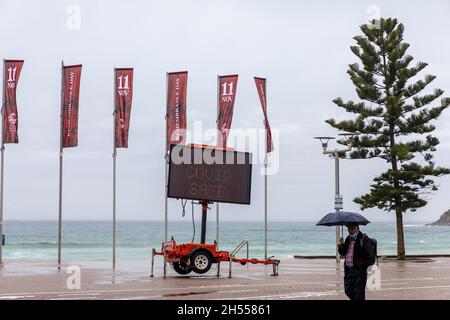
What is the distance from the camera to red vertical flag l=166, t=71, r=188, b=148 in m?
30.2

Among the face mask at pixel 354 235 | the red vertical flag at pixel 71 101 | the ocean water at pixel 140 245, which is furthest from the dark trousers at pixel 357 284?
the ocean water at pixel 140 245

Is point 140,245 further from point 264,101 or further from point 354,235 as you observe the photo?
point 354,235

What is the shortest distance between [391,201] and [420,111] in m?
4.39

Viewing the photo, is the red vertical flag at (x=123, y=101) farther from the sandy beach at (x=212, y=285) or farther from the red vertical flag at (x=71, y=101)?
the sandy beach at (x=212, y=285)

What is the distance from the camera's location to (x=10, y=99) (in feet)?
98.5

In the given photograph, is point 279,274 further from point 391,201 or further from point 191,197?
point 391,201

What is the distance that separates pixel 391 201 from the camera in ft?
126

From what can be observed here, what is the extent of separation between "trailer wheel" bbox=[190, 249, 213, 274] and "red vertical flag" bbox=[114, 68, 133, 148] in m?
7.00

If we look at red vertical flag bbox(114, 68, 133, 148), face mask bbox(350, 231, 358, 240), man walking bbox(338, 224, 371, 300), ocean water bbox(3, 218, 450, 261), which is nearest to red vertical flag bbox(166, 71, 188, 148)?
red vertical flag bbox(114, 68, 133, 148)

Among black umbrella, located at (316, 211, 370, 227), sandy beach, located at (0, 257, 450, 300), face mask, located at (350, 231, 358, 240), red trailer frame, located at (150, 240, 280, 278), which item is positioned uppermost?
black umbrella, located at (316, 211, 370, 227)

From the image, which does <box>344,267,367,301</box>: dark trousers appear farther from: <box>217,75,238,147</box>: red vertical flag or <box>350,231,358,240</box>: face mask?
<box>217,75,238,147</box>: red vertical flag

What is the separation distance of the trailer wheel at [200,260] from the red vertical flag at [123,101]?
700 centimetres

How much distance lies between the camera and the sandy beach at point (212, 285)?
17984 millimetres

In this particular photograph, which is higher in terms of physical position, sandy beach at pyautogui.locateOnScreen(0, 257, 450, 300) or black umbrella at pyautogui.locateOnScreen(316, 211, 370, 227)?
black umbrella at pyautogui.locateOnScreen(316, 211, 370, 227)
